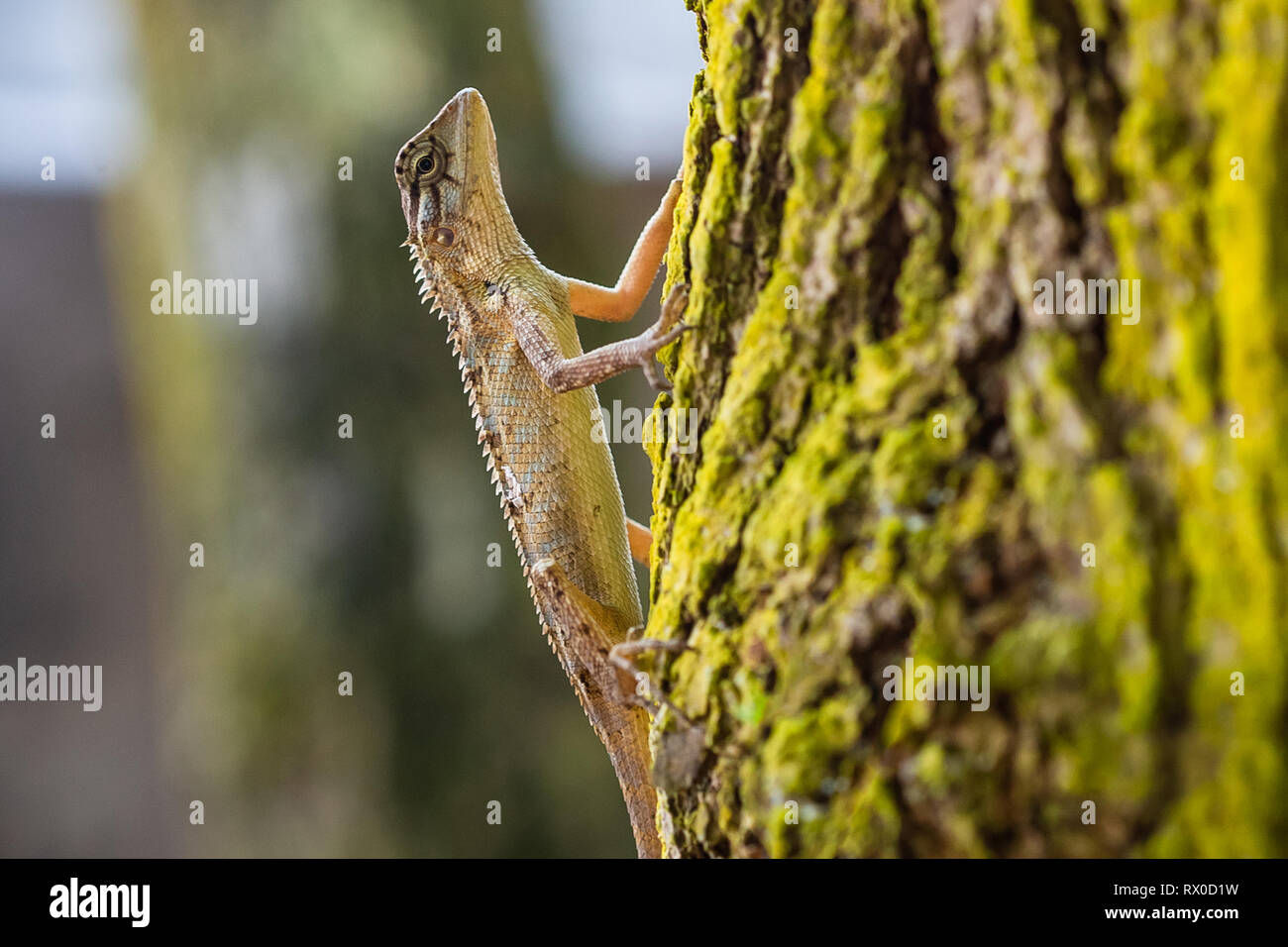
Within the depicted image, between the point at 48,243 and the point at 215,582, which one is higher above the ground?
the point at 48,243

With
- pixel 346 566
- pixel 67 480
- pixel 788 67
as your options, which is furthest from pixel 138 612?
pixel 788 67

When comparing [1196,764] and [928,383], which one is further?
[928,383]

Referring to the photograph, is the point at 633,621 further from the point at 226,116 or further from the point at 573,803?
the point at 226,116

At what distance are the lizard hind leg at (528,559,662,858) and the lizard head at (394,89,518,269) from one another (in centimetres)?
112

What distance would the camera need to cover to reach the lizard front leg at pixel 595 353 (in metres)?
2.10

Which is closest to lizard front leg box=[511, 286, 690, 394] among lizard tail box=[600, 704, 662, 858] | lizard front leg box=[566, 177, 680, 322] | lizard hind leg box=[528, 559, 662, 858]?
lizard front leg box=[566, 177, 680, 322]

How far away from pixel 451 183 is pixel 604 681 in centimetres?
170

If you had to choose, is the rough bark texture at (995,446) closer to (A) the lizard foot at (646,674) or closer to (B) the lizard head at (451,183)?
(A) the lizard foot at (646,674)

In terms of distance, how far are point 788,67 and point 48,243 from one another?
34.0 feet

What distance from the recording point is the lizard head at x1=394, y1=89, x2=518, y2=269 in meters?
3.17

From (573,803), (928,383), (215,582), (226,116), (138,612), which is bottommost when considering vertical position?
(573,803)

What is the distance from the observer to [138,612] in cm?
975

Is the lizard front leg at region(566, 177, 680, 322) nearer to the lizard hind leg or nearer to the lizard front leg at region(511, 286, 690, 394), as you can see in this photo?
the lizard front leg at region(511, 286, 690, 394)

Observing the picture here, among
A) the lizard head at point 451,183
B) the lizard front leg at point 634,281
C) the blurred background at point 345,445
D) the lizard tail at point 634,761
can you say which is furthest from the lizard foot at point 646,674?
the blurred background at point 345,445
